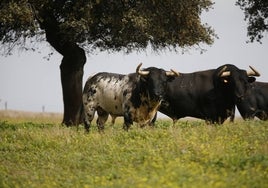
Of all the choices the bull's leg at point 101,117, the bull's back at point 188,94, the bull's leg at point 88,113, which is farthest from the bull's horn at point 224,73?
the bull's leg at point 88,113

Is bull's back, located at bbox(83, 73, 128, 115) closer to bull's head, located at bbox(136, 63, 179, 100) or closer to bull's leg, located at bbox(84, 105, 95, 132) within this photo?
bull's leg, located at bbox(84, 105, 95, 132)

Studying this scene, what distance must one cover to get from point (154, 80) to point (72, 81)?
40.3 ft

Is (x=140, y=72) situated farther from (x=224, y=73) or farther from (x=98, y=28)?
(x=98, y=28)

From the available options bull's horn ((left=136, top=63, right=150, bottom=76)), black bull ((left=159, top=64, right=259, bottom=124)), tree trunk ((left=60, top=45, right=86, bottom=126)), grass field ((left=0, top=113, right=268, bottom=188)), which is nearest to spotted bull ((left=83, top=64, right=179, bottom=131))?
bull's horn ((left=136, top=63, right=150, bottom=76))

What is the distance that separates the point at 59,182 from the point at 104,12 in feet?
59.2

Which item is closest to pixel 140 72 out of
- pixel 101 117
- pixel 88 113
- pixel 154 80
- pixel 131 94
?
pixel 154 80

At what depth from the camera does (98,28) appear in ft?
99.4

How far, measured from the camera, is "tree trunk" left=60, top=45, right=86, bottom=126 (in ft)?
99.2

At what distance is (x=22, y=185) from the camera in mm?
11805

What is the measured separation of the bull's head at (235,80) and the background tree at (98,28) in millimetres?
7604

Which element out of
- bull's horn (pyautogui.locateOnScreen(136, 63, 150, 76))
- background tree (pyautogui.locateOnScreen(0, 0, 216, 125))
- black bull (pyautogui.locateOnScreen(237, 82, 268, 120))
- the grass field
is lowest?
the grass field

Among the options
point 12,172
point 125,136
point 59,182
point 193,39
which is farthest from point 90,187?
point 193,39

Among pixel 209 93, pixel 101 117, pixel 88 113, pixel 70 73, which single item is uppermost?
pixel 70 73

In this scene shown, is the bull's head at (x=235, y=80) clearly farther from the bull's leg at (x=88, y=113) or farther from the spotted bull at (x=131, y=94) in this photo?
the bull's leg at (x=88, y=113)
